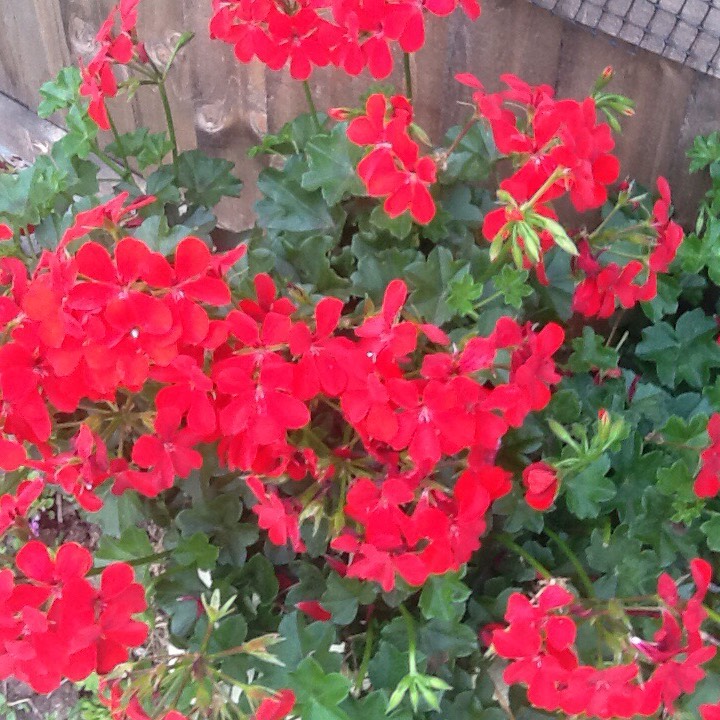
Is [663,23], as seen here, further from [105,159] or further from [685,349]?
[105,159]

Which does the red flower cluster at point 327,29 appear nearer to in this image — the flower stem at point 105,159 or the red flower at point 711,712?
the flower stem at point 105,159

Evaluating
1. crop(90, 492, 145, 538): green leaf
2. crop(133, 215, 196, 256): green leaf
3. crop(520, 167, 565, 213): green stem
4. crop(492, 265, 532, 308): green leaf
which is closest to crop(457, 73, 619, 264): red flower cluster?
crop(520, 167, 565, 213): green stem

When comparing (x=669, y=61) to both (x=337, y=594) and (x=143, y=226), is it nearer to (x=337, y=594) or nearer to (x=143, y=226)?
(x=143, y=226)

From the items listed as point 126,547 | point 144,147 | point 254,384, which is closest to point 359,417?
point 254,384

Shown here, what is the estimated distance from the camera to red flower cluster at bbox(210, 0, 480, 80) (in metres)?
0.93

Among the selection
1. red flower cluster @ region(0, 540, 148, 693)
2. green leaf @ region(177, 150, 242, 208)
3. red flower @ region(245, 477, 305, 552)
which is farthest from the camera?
green leaf @ region(177, 150, 242, 208)

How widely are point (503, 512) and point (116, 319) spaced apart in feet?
1.96

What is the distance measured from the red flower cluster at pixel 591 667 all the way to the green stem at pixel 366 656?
249 millimetres

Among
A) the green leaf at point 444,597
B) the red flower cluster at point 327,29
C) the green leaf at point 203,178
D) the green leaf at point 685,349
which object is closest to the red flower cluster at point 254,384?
the green leaf at point 444,597

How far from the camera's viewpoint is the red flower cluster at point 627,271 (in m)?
1.07

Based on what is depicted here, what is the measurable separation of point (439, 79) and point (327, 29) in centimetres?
45

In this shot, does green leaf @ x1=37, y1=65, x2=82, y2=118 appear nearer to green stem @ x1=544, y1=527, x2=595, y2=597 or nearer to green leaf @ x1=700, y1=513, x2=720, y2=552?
green stem @ x1=544, y1=527, x2=595, y2=597

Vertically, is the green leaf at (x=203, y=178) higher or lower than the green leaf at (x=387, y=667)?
higher

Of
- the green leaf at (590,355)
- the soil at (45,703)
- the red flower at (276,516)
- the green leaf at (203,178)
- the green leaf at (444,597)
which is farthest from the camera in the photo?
the soil at (45,703)
